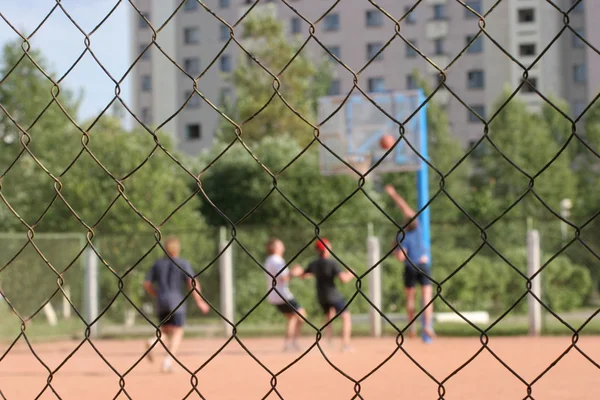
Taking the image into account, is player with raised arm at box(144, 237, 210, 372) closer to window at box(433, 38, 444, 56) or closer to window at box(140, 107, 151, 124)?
window at box(433, 38, 444, 56)

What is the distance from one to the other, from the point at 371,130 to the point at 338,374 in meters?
7.67

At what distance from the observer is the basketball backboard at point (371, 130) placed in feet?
49.2

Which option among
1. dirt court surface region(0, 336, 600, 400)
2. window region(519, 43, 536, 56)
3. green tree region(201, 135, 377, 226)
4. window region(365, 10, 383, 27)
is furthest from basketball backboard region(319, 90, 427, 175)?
window region(365, 10, 383, 27)

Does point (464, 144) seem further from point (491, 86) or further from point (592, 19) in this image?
point (592, 19)

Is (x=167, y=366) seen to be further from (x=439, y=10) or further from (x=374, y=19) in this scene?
(x=374, y=19)

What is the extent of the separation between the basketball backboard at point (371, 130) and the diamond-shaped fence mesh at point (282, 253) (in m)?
0.31

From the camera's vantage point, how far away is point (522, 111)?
130 feet

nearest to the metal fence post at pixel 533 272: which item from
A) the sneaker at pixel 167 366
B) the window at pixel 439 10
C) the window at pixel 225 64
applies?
the sneaker at pixel 167 366

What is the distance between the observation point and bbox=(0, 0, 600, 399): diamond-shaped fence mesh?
2.57 metres

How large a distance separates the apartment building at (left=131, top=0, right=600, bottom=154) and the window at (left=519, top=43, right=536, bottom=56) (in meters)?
0.06

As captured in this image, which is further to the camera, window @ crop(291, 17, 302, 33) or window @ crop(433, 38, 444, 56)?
window @ crop(291, 17, 302, 33)

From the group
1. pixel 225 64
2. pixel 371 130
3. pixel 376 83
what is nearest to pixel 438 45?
pixel 376 83

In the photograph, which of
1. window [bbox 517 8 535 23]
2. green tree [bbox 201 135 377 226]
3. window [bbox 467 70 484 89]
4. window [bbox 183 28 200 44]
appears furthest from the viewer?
window [bbox 183 28 200 44]

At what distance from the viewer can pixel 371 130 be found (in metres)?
16.1
